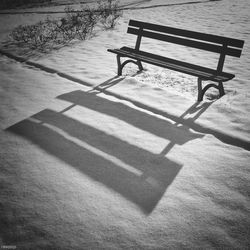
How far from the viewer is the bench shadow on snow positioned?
232cm

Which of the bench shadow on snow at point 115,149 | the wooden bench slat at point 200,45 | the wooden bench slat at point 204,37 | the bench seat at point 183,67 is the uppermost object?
the wooden bench slat at point 204,37

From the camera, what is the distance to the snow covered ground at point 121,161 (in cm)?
188

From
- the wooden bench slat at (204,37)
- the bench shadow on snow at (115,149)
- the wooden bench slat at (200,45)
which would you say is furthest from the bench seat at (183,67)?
the bench shadow on snow at (115,149)

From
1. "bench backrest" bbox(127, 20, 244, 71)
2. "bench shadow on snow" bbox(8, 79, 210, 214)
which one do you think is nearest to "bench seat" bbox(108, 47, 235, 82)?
"bench backrest" bbox(127, 20, 244, 71)

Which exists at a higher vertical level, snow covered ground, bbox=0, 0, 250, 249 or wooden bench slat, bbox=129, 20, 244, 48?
wooden bench slat, bbox=129, 20, 244, 48

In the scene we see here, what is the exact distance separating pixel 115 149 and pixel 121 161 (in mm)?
235

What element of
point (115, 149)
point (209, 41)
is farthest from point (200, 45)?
point (115, 149)

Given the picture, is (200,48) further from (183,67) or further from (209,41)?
(183,67)

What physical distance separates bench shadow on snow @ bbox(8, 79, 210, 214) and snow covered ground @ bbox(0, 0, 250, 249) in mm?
12

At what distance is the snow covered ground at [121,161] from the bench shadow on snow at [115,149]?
1cm

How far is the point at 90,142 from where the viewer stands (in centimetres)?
293

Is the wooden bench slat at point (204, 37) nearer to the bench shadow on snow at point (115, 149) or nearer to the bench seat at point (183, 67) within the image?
the bench seat at point (183, 67)

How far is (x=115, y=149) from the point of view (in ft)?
9.28

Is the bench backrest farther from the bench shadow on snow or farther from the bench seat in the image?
the bench shadow on snow
